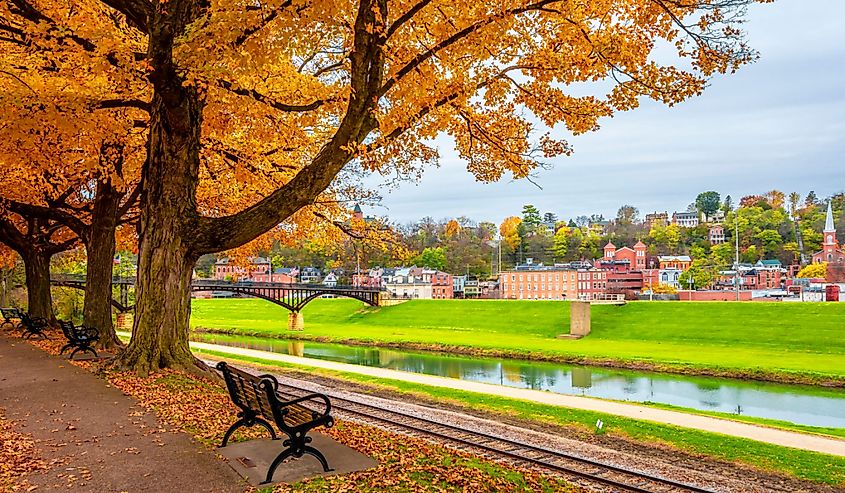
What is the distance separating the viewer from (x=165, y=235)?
11547 millimetres

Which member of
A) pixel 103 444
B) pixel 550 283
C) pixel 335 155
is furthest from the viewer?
pixel 550 283

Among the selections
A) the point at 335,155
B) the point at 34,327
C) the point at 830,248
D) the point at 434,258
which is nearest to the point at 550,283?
the point at 434,258

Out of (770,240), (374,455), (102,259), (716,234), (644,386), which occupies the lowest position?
(644,386)

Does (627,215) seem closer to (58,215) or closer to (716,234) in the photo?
(716,234)

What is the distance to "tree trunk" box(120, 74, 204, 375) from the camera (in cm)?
1152

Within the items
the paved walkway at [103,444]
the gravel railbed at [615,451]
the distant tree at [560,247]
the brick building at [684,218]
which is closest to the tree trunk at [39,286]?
the gravel railbed at [615,451]

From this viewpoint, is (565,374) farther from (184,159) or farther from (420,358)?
(184,159)

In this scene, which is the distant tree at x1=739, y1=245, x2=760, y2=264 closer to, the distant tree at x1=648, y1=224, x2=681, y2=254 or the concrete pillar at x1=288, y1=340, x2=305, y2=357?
the distant tree at x1=648, y1=224, x2=681, y2=254

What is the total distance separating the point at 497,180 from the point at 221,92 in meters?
5.39

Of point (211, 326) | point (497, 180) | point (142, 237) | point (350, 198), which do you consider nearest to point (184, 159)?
point (142, 237)

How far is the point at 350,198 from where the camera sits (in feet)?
59.9

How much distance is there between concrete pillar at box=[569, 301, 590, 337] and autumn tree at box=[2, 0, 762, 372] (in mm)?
32897

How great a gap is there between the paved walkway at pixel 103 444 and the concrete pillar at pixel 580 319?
118ft

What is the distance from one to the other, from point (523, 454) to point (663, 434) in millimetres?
5038
